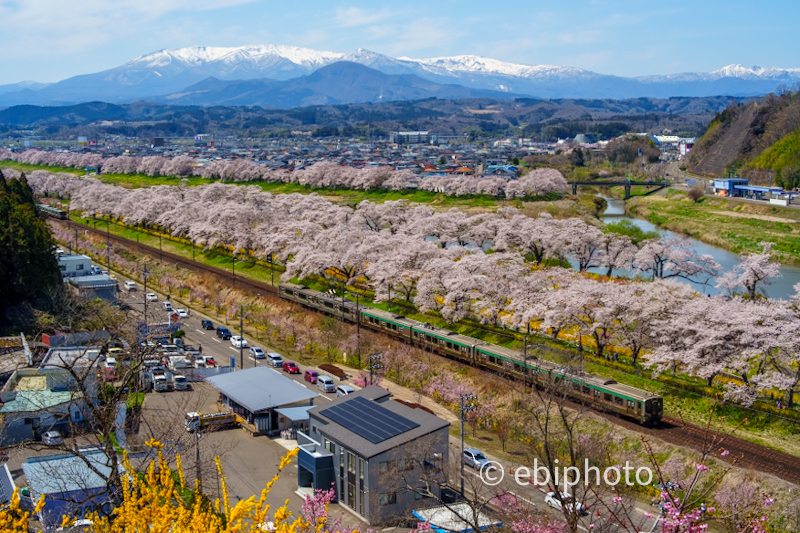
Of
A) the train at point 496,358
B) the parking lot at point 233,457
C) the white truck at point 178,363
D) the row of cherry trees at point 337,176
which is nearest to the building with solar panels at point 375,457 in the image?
the parking lot at point 233,457

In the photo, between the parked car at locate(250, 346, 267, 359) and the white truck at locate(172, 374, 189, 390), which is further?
the parked car at locate(250, 346, 267, 359)

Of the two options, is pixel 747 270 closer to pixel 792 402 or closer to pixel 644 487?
pixel 792 402

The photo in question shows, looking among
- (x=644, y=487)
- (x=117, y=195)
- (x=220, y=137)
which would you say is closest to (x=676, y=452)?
(x=644, y=487)

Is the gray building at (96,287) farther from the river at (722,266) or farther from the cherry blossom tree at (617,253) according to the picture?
the river at (722,266)

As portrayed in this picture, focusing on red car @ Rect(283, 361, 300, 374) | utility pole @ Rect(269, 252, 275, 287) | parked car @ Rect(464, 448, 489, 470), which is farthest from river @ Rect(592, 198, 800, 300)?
red car @ Rect(283, 361, 300, 374)

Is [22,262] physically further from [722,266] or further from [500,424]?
[722,266]

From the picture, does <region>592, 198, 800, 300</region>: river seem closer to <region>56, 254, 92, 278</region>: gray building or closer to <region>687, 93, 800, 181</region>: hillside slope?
<region>687, 93, 800, 181</region>: hillside slope
